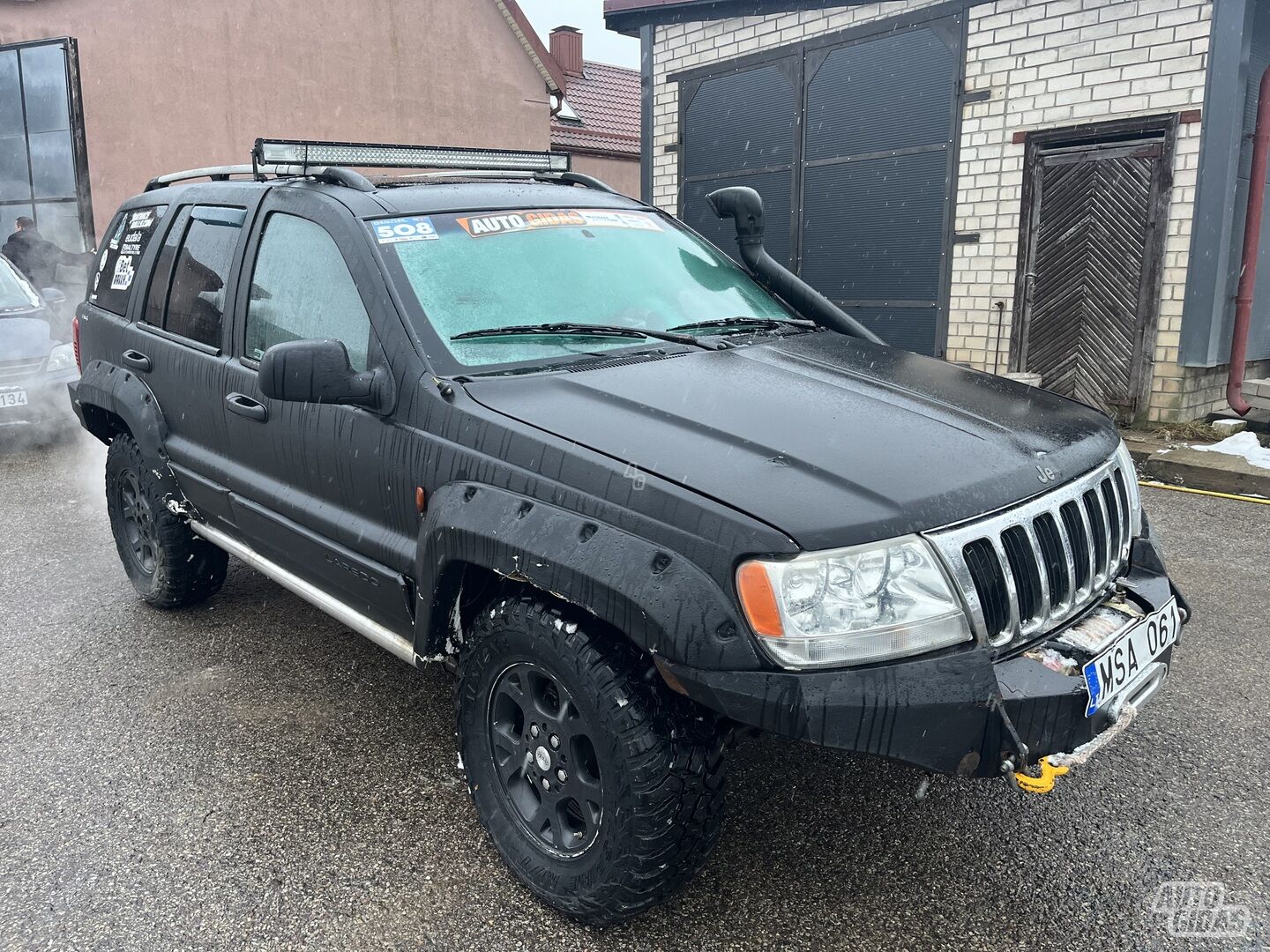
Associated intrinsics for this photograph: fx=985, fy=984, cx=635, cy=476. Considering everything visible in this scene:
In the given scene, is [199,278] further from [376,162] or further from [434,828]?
[434,828]

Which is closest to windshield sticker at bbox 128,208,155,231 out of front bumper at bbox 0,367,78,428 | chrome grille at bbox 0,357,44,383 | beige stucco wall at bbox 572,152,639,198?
front bumper at bbox 0,367,78,428

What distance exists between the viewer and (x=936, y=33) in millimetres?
8984

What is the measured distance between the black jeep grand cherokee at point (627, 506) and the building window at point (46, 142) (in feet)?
44.4

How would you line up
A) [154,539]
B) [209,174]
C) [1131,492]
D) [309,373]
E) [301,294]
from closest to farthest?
[309,373], [1131,492], [301,294], [209,174], [154,539]

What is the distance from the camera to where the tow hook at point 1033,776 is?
207cm

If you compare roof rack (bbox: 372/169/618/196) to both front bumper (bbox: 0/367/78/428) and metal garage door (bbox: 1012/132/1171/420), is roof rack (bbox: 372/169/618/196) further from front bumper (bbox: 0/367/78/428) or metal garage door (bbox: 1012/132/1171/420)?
front bumper (bbox: 0/367/78/428)

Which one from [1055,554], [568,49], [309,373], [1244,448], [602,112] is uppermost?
[568,49]

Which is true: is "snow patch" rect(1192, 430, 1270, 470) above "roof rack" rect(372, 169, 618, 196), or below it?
below

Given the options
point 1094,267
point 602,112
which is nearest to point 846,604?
point 1094,267

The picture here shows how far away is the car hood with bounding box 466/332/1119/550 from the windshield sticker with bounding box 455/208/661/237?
702 mm

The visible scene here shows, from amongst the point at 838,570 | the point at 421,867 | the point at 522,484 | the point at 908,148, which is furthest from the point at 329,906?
the point at 908,148

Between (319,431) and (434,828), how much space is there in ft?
4.05

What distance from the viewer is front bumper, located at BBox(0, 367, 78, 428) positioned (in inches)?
321

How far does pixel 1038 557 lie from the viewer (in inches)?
87.8
